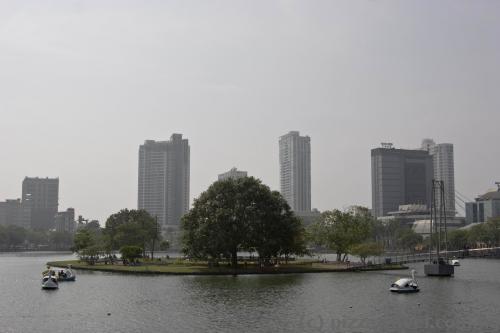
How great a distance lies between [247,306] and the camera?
61.2 m

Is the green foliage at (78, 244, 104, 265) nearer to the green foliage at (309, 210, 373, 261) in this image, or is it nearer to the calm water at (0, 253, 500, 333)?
the calm water at (0, 253, 500, 333)

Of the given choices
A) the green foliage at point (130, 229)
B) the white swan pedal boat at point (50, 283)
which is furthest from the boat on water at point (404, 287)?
the green foliage at point (130, 229)

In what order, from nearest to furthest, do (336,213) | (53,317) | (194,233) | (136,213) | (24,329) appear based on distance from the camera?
(24,329)
(53,317)
(194,233)
(336,213)
(136,213)

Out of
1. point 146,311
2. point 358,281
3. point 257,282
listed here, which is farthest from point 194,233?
point 146,311

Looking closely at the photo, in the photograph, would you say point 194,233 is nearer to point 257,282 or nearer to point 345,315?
point 257,282

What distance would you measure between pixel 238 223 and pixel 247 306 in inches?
1991

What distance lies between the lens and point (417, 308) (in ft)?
201

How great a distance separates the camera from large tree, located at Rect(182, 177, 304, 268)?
110394mm

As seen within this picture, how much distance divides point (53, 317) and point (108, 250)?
93.4 metres

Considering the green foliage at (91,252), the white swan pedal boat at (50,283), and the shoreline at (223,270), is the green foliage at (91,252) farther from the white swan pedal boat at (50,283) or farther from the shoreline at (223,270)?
the white swan pedal boat at (50,283)

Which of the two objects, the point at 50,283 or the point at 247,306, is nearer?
the point at 247,306

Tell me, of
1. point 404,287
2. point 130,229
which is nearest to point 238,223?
point 404,287

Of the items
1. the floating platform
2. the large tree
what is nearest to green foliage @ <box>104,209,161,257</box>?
the large tree

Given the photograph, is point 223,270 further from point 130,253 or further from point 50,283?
point 50,283
